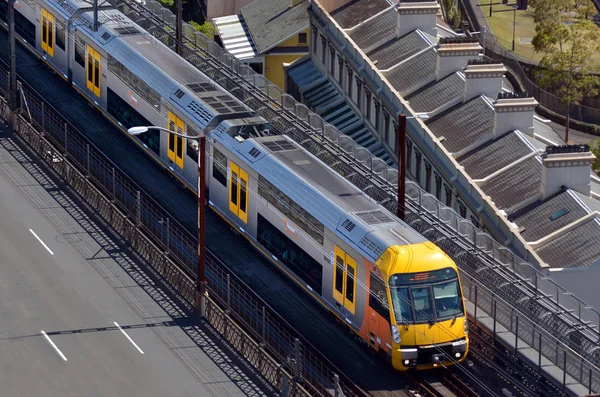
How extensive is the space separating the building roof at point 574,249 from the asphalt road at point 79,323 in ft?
51.5

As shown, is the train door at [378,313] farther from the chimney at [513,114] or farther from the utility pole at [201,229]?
the chimney at [513,114]

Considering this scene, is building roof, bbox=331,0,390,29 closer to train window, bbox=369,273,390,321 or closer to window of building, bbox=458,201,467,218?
window of building, bbox=458,201,467,218

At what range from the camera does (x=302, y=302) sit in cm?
5344

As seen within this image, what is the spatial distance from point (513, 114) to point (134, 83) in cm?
1704

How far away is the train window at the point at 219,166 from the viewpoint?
191ft

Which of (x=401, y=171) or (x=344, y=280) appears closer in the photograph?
(x=344, y=280)

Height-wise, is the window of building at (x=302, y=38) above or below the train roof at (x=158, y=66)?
below

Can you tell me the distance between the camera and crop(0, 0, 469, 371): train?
1886 inches

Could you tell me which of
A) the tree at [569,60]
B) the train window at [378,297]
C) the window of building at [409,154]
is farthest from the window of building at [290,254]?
the tree at [569,60]

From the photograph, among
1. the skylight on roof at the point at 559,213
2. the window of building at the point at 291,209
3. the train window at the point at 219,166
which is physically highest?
the window of building at the point at 291,209

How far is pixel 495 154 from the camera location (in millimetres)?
66875

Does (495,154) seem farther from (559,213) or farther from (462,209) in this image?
(559,213)

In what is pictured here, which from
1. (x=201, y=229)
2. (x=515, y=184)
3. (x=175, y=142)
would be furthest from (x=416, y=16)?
(x=201, y=229)

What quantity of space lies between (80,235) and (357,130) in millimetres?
25567
